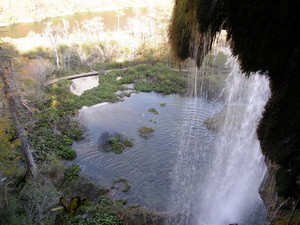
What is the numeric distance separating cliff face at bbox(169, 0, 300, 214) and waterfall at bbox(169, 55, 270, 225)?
2687 millimetres

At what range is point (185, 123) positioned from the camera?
14594mm

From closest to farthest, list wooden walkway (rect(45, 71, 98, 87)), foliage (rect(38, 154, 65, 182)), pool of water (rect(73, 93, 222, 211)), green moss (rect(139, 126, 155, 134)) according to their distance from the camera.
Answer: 1. foliage (rect(38, 154, 65, 182))
2. pool of water (rect(73, 93, 222, 211))
3. green moss (rect(139, 126, 155, 134))
4. wooden walkway (rect(45, 71, 98, 87))

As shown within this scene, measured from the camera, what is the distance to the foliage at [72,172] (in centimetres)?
1037

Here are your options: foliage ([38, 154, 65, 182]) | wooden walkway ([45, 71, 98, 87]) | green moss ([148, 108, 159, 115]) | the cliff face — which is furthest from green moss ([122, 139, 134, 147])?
wooden walkway ([45, 71, 98, 87])

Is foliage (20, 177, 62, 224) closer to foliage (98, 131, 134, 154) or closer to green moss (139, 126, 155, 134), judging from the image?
foliage (98, 131, 134, 154)

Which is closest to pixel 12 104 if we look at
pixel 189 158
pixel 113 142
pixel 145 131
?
pixel 113 142

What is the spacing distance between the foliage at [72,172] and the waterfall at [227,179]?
4.62 meters

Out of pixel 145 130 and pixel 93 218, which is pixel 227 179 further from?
pixel 145 130

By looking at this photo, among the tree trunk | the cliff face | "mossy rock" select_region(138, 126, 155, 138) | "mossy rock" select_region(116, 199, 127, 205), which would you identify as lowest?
"mossy rock" select_region(116, 199, 127, 205)

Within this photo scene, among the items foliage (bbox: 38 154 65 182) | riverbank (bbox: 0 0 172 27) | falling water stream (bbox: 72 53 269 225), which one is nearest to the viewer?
falling water stream (bbox: 72 53 269 225)

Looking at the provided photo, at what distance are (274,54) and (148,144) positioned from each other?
10.5 m

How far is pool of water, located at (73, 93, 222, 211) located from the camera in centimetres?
1018

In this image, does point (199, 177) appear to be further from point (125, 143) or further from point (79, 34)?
point (79, 34)

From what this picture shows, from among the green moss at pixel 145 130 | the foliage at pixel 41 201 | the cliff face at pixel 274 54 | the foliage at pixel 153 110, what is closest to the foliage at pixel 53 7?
the foliage at pixel 153 110
